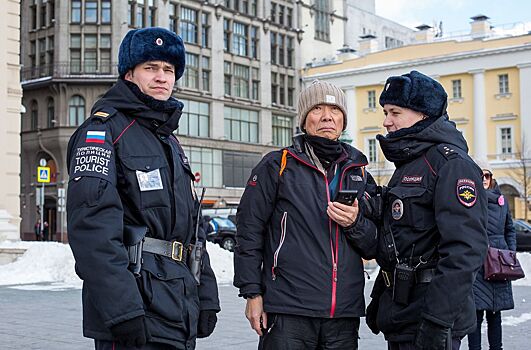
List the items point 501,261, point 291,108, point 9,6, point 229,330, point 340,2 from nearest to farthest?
1. point 501,261
2. point 229,330
3. point 9,6
4. point 291,108
5. point 340,2

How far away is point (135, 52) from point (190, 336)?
1553mm

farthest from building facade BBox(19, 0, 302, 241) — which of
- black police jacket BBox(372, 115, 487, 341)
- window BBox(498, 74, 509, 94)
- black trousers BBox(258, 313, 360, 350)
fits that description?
black police jacket BBox(372, 115, 487, 341)

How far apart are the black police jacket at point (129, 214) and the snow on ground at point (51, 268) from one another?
12.7m

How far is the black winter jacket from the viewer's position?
7035mm

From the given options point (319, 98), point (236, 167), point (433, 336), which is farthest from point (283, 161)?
point (236, 167)

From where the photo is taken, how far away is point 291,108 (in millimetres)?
63031

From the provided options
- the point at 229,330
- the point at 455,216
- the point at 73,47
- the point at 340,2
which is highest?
the point at 340,2

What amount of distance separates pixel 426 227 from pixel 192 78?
50.6 meters

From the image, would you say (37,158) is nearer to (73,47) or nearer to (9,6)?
(73,47)

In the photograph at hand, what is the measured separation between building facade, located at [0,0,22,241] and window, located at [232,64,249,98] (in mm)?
33610

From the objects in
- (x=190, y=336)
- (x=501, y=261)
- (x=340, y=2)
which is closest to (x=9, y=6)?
(x=501, y=261)

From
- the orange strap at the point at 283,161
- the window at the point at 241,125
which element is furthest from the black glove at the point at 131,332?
the window at the point at 241,125

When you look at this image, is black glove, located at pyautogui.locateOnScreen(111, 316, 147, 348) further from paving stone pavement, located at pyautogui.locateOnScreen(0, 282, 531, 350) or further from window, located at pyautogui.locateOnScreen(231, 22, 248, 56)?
window, located at pyautogui.locateOnScreen(231, 22, 248, 56)

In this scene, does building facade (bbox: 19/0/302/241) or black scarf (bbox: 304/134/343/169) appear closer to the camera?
black scarf (bbox: 304/134/343/169)
